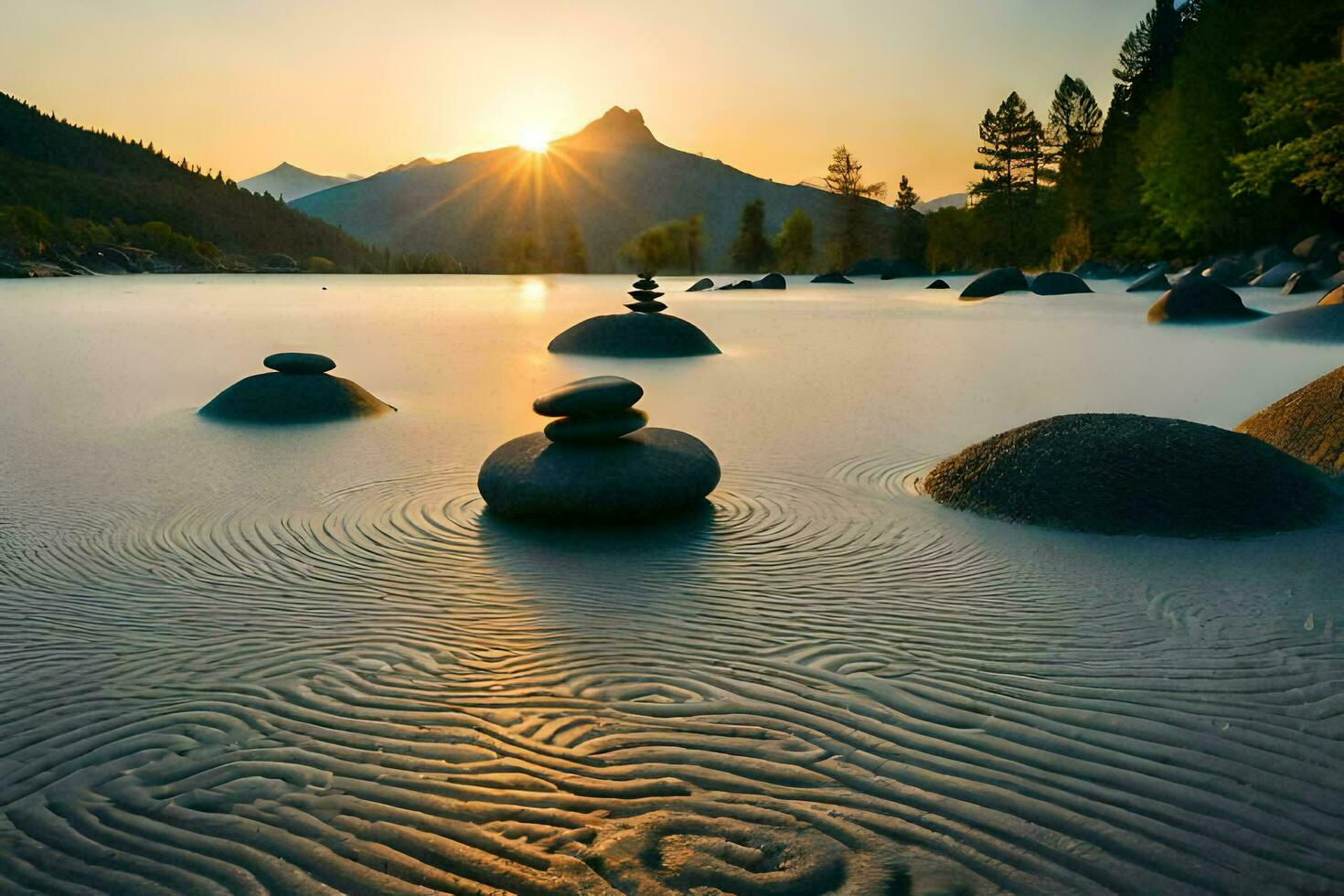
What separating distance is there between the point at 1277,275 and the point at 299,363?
35212mm

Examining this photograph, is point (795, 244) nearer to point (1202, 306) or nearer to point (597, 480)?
point (1202, 306)

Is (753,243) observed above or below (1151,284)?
above

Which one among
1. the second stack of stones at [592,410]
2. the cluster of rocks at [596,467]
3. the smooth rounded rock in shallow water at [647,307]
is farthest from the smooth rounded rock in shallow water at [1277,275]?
the second stack of stones at [592,410]

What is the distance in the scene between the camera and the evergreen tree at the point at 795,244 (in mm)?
93312

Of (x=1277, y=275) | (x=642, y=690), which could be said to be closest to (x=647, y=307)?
(x=642, y=690)

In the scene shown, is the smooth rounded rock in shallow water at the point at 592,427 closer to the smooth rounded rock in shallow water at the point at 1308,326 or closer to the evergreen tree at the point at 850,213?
the smooth rounded rock in shallow water at the point at 1308,326

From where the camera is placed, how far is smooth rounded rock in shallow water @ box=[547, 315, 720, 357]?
1766cm

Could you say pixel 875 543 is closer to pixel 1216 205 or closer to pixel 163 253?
pixel 1216 205

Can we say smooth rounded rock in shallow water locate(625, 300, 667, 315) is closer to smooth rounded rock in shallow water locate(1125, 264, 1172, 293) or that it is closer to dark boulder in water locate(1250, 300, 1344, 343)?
dark boulder in water locate(1250, 300, 1344, 343)

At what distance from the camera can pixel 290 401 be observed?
11.1m

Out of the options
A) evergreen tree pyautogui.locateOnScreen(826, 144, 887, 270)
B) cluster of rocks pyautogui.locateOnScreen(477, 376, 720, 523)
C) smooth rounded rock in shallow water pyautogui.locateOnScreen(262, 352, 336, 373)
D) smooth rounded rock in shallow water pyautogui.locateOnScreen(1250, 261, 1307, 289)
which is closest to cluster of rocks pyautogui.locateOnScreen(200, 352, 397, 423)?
smooth rounded rock in shallow water pyautogui.locateOnScreen(262, 352, 336, 373)

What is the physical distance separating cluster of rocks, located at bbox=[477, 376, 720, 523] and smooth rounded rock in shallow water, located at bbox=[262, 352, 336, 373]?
5019mm

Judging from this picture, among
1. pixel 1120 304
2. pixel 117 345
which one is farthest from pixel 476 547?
pixel 1120 304

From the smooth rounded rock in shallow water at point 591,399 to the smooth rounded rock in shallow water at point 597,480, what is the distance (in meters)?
0.26
